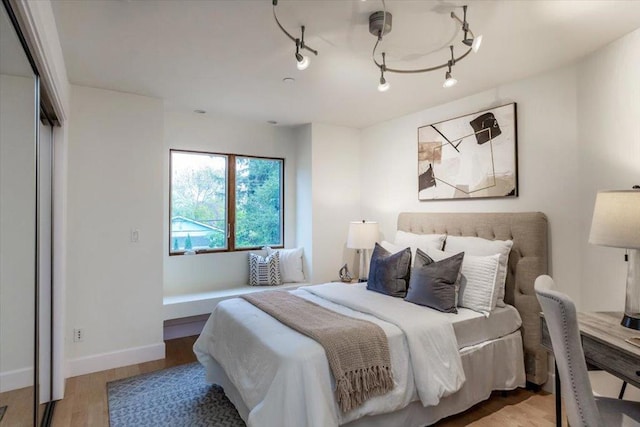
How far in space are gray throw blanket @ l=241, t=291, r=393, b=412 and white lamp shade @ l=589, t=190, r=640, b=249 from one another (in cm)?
131

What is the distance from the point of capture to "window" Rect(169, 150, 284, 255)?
3922 millimetres

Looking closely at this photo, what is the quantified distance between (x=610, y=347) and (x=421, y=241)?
5.56 feet

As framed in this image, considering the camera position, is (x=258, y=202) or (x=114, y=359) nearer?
(x=114, y=359)

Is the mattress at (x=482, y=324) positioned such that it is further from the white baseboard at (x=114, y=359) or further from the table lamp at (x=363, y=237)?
the white baseboard at (x=114, y=359)

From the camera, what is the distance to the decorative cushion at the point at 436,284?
8.02 feet

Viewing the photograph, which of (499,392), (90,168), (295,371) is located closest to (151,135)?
(90,168)

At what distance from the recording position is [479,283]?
254 centimetres

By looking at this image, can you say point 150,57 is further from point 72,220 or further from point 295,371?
point 295,371

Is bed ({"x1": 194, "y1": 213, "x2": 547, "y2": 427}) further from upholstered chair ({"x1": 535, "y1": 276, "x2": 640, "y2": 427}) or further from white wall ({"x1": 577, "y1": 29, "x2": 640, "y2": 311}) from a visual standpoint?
upholstered chair ({"x1": 535, "y1": 276, "x2": 640, "y2": 427})

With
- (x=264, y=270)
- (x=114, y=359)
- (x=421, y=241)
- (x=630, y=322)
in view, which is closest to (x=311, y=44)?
(x=421, y=241)

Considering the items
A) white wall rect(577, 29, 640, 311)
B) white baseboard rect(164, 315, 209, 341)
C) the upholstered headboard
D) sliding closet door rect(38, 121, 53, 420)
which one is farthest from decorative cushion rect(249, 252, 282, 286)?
white wall rect(577, 29, 640, 311)

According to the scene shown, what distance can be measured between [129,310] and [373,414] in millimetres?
2408

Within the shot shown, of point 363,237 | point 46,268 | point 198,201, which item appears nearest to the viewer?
point 46,268

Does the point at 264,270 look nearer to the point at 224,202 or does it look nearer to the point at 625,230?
the point at 224,202
